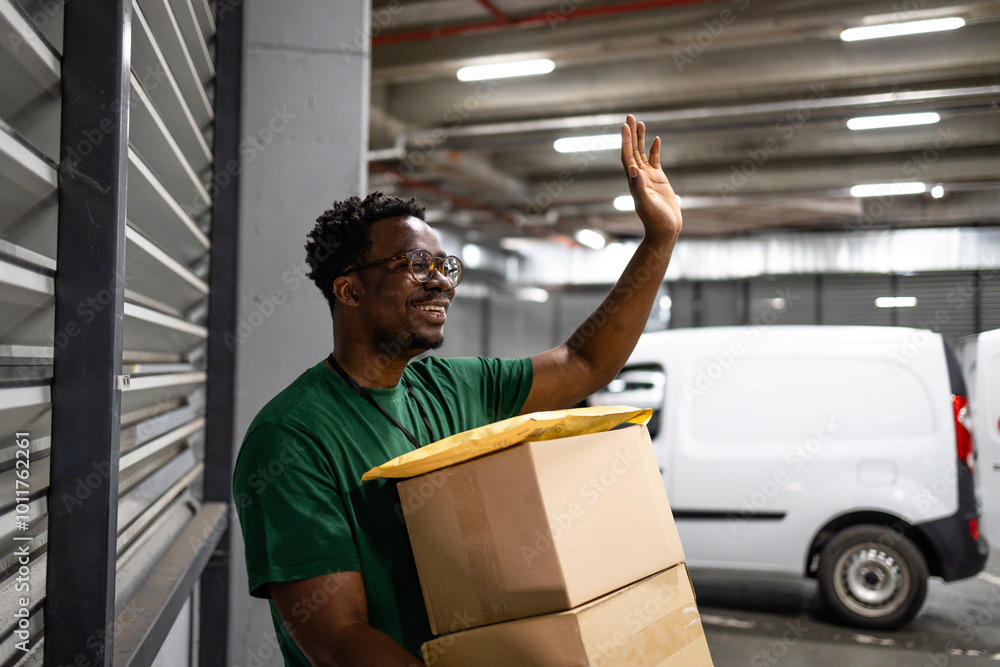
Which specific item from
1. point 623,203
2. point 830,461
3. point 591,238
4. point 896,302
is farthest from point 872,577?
point 591,238

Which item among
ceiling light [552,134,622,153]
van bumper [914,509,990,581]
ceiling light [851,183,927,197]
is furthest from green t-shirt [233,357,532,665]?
ceiling light [851,183,927,197]

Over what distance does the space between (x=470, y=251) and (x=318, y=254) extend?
1701 cm

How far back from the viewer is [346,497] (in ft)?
5.05

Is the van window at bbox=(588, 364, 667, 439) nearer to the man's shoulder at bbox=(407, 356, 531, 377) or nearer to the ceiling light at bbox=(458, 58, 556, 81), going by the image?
the ceiling light at bbox=(458, 58, 556, 81)

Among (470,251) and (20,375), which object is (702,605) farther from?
(470,251)

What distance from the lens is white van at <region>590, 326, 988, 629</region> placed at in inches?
216

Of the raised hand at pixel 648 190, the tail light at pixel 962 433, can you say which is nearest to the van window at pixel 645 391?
the tail light at pixel 962 433

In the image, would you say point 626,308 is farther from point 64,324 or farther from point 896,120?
point 896,120

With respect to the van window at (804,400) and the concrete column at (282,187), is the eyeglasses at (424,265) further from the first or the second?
the van window at (804,400)

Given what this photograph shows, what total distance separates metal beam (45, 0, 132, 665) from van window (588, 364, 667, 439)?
5.11 meters

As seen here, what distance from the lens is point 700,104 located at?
10.1 metres

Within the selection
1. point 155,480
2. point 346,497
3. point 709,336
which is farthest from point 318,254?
point 709,336

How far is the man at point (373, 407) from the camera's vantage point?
142 cm

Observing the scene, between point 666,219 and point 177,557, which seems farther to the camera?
point 177,557
